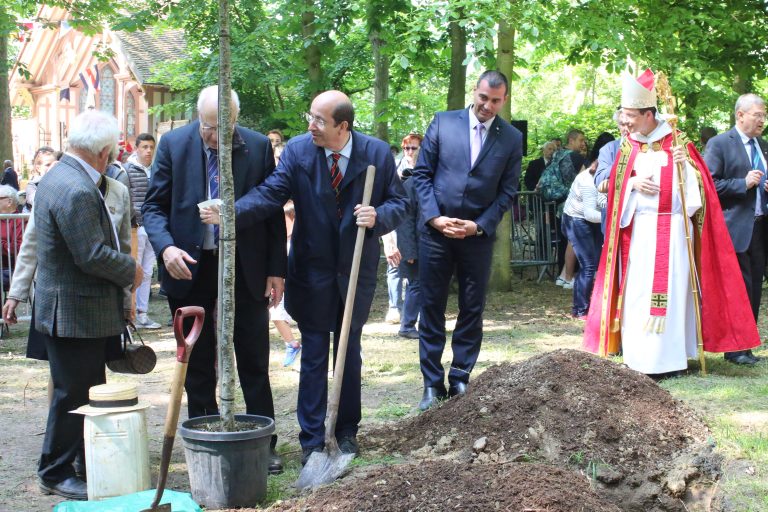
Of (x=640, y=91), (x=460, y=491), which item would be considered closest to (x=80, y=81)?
(x=640, y=91)

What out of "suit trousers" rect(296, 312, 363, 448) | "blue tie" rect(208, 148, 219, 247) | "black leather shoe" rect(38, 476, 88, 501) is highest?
"blue tie" rect(208, 148, 219, 247)

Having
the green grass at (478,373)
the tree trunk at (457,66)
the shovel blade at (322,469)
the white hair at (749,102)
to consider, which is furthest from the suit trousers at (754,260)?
the tree trunk at (457,66)

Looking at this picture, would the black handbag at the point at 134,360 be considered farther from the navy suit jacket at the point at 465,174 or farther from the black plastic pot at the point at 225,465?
the navy suit jacket at the point at 465,174

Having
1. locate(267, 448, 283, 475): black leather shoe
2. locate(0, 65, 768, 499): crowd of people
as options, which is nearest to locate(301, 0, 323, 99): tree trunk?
locate(0, 65, 768, 499): crowd of people

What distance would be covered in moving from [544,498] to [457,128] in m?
3.15

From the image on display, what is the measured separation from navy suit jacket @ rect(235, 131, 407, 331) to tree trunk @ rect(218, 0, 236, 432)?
0.58 meters

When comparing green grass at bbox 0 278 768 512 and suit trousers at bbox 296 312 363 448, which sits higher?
suit trousers at bbox 296 312 363 448

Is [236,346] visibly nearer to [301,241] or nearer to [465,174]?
[301,241]

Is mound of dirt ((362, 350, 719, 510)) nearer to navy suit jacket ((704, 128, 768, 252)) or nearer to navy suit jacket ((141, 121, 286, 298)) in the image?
navy suit jacket ((141, 121, 286, 298))

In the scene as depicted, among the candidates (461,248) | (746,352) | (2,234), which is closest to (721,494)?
(461,248)

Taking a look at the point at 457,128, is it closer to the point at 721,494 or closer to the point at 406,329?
the point at 721,494

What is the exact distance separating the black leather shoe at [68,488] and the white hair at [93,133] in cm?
167

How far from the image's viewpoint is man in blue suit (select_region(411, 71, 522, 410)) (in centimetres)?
646

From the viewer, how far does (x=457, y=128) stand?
654 centimetres
